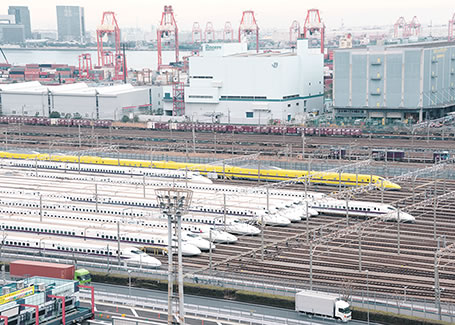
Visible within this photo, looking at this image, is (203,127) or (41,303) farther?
(203,127)

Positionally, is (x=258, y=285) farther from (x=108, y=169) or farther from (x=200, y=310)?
(x=108, y=169)

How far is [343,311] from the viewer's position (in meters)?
33.2

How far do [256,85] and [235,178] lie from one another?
3911cm

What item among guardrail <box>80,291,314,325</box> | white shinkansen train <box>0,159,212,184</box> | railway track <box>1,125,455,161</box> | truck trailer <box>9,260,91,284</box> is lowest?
guardrail <box>80,291,314,325</box>

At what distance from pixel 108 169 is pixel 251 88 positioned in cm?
3890

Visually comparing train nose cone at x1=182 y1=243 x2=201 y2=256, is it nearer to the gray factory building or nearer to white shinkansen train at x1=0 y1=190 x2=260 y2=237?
white shinkansen train at x1=0 y1=190 x2=260 y2=237

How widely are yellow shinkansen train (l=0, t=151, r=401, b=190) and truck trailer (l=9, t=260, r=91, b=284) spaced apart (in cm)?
2235

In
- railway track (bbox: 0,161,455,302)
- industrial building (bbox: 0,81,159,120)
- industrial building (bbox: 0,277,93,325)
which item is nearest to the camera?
industrial building (bbox: 0,277,93,325)

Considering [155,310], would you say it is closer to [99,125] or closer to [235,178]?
[235,178]

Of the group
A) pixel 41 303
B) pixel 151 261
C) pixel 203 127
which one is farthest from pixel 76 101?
pixel 41 303

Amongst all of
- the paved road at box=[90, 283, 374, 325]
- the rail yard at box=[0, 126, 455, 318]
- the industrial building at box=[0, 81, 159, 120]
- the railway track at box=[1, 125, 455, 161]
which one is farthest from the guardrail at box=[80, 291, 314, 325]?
the industrial building at box=[0, 81, 159, 120]

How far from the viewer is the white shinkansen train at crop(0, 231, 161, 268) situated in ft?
140

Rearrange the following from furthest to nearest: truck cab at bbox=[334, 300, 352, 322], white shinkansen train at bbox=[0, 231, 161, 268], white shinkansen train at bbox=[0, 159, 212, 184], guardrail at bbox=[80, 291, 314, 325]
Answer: white shinkansen train at bbox=[0, 159, 212, 184], white shinkansen train at bbox=[0, 231, 161, 268], guardrail at bbox=[80, 291, 314, 325], truck cab at bbox=[334, 300, 352, 322]

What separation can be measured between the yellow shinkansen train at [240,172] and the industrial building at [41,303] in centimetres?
2714
